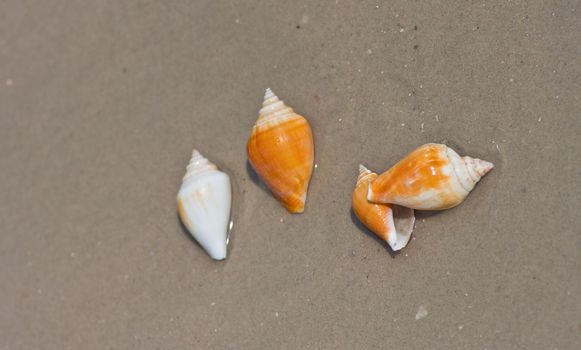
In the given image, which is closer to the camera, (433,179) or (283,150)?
(433,179)

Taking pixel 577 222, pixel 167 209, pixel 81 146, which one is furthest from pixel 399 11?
pixel 81 146

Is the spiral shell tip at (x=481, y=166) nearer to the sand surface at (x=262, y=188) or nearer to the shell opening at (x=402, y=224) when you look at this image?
the sand surface at (x=262, y=188)

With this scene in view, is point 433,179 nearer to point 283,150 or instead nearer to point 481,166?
point 481,166

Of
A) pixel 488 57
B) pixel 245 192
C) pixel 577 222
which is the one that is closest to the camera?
pixel 577 222

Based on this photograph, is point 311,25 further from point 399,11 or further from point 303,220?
point 303,220

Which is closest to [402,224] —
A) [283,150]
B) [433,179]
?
[433,179]
